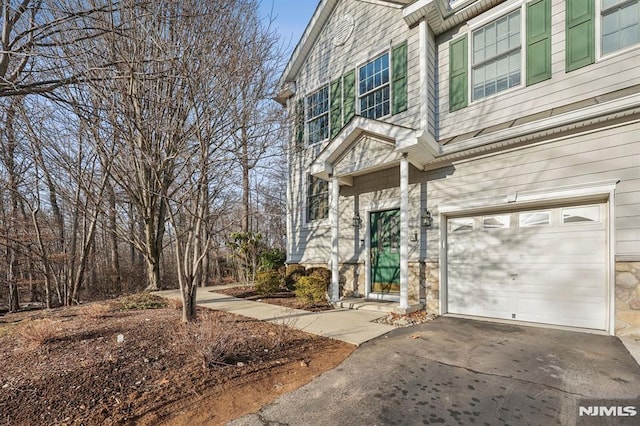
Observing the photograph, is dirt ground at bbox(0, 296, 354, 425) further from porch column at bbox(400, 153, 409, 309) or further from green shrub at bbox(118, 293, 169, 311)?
porch column at bbox(400, 153, 409, 309)

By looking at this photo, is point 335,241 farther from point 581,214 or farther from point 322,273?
point 581,214

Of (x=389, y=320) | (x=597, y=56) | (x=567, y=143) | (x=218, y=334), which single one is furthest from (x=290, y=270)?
(x=597, y=56)

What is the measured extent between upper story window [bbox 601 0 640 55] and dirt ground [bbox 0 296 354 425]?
19.7 feet

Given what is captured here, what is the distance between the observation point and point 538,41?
521 centimetres

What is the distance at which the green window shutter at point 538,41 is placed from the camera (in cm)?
512

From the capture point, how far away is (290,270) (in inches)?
361

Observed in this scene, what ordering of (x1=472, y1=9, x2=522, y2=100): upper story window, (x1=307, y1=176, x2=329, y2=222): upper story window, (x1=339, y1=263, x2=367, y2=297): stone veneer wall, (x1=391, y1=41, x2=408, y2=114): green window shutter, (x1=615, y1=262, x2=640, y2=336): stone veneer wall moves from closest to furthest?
(x1=615, y1=262, x2=640, y2=336): stone veneer wall → (x1=472, y1=9, x2=522, y2=100): upper story window → (x1=391, y1=41, x2=408, y2=114): green window shutter → (x1=339, y1=263, x2=367, y2=297): stone veneer wall → (x1=307, y1=176, x2=329, y2=222): upper story window

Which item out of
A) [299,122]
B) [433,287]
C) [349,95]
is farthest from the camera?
[299,122]

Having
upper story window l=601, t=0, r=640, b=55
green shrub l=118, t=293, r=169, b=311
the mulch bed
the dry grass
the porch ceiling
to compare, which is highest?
upper story window l=601, t=0, r=640, b=55

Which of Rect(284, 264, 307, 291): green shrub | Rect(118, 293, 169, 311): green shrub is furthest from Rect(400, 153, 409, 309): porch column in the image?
Rect(118, 293, 169, 311): green shrub

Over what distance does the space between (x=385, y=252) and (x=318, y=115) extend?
4545 mm

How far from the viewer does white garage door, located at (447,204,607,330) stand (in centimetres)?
461

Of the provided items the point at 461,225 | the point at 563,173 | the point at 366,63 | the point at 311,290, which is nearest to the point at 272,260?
the point at 311,290

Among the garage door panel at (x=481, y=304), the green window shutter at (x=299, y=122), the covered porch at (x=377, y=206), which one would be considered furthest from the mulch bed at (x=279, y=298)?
the green window shutter at (x=299, y=122)
